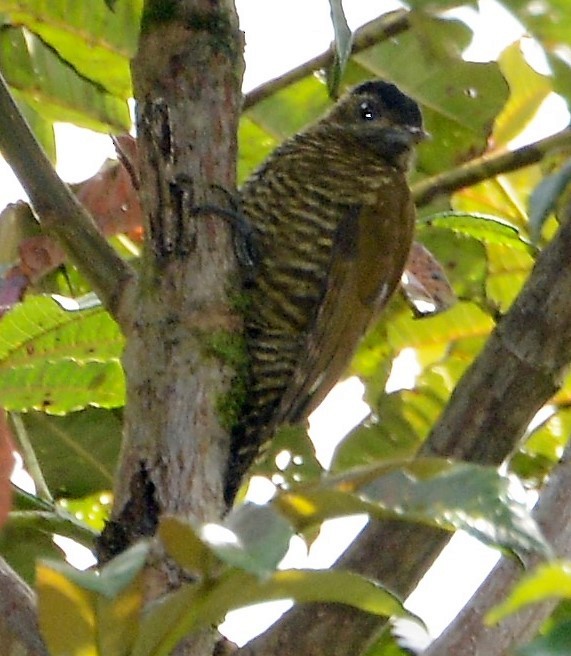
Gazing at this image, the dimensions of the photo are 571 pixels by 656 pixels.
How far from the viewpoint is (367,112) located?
2.35 metres

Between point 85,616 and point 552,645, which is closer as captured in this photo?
point 552,645

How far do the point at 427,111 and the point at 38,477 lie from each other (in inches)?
39.3

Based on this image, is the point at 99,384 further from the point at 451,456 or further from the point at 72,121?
the point at 451,456

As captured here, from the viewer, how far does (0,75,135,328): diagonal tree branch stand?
1225mm

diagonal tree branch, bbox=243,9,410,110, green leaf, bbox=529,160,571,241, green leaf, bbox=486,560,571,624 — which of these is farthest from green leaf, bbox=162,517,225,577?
diagonal tree branch, bbox=243,9,410,110

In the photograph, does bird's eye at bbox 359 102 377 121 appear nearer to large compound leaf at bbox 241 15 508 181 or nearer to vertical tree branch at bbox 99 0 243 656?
large compound leaf at bbox 241 15 508 181

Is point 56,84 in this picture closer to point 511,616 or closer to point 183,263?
point 183,263

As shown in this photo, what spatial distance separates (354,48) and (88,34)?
0.48 m

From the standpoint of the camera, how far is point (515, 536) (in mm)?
679

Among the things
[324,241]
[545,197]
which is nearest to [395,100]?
[324,241]

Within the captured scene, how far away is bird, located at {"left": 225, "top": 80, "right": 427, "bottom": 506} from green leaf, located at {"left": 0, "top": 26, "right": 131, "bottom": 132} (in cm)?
24

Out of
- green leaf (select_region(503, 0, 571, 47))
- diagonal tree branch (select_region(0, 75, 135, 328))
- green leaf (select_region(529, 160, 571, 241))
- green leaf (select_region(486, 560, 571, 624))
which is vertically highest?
diagonal tree branch (select_region(0, 75, 135, 328))

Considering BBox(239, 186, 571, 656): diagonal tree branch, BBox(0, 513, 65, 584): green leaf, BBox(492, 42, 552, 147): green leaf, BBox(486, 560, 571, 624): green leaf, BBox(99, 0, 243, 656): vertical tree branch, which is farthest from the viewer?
BBox(492, 42, 552, 147): green leaf

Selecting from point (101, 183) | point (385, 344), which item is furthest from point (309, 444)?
point (101, 183)
